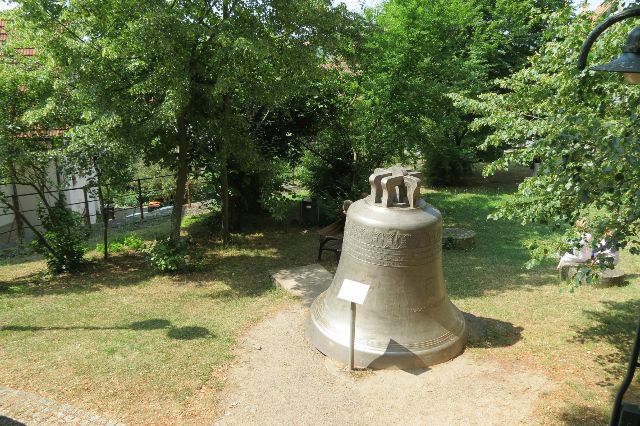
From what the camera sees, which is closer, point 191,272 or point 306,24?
point 306,24

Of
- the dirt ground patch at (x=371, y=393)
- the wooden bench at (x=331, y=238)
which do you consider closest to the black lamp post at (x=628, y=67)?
the dirt ground patch at (x=371, y=393)

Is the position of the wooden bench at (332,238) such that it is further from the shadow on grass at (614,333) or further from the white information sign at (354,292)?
the shadow on grass at (614,333)

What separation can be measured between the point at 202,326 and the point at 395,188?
3.55 m

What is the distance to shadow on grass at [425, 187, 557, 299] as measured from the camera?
888 cm

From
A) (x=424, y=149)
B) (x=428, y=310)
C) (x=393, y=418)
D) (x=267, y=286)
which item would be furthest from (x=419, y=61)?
(x=393, y=418)

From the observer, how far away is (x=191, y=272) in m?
9.87

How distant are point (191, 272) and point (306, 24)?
542cm

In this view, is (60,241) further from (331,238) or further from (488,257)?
(488,257)

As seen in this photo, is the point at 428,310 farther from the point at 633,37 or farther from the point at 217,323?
the point at 633,37

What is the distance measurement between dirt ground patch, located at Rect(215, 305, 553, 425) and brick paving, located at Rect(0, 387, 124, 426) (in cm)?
130

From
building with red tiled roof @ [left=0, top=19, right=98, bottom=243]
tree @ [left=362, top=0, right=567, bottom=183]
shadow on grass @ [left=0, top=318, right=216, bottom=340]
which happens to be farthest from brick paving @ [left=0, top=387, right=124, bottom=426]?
tree @ [left=362, top=0, right=567, bottom=183]

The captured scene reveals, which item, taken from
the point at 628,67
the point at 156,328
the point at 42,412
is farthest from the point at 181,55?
the point at 628,67

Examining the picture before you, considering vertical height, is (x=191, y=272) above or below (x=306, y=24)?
below

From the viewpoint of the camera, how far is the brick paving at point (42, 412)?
15.9 ft
